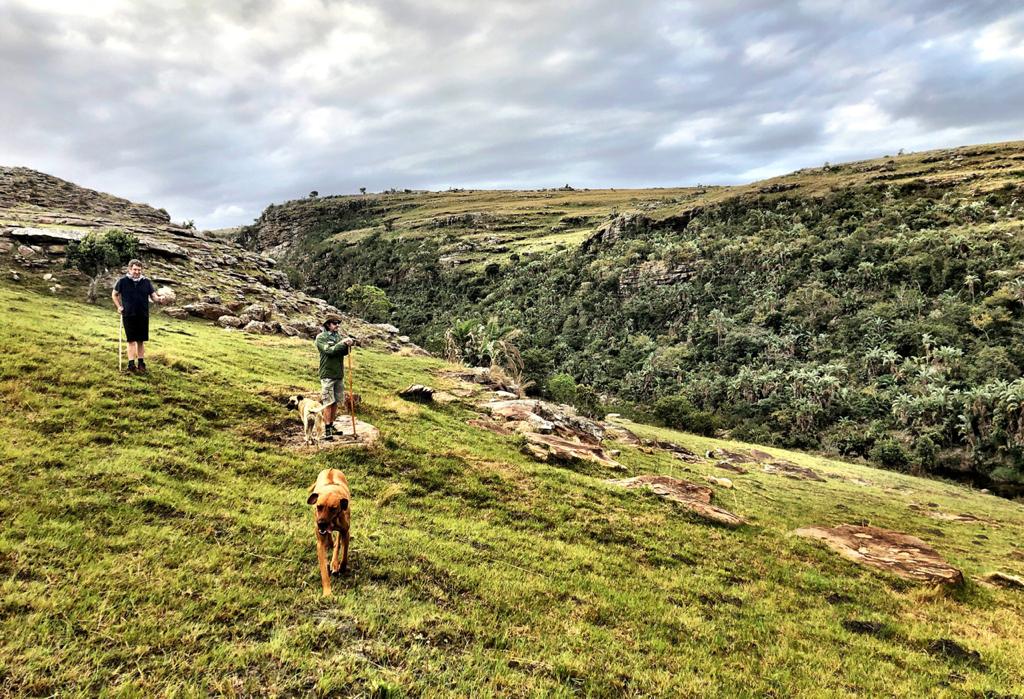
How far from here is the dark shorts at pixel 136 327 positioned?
1360 cm

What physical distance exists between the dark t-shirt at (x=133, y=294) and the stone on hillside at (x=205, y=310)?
2179cm

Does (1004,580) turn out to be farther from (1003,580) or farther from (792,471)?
(792,471)

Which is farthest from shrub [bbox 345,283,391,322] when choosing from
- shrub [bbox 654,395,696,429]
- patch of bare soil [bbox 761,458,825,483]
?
patch of bare soil [bbox 761,458,825,483]

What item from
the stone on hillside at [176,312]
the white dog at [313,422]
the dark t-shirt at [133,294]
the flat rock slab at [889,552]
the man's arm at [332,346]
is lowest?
the flat rock slab at [889,552]

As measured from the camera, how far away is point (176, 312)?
31.4m

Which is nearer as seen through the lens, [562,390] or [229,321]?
[229,321]

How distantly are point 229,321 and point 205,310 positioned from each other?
1.98 metres

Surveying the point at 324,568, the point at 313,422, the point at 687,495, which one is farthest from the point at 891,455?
the point at 324,568

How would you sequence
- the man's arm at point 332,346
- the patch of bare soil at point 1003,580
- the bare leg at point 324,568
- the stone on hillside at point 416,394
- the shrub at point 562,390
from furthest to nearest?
the shrub at point 562,390 → the stone on hillside at point 416,394 → the man's arm at point 332,346 → the patch of bare soil at point 1003,580 → the bare leg at point 324,568

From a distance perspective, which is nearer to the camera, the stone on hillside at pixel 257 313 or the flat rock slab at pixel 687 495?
the flat rock slab at pixel 687 495

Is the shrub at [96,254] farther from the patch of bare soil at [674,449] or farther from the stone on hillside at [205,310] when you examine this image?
the patch of bare soil at [674,449]

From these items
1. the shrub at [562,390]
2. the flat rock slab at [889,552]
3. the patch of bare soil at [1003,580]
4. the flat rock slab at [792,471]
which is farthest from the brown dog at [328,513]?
the shrub at [562,390]

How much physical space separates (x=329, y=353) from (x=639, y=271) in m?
95.8

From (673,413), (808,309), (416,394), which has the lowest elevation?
(673,413)
